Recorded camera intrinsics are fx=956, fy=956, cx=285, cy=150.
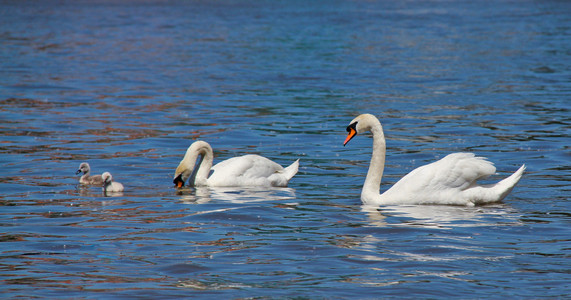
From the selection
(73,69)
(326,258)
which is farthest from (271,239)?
(73,69)

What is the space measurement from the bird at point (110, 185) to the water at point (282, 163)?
0.28 meters

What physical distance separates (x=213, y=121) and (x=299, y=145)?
3.70m

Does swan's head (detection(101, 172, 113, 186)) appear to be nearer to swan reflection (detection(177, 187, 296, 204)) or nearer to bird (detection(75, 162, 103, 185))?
bird (detection(75, 162, 103, 185))

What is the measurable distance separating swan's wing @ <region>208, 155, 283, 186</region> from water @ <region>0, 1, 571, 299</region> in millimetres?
372

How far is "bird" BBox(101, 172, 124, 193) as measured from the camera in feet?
44.5

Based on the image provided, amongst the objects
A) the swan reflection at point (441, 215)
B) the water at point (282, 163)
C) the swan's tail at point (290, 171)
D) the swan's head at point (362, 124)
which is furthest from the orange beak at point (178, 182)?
the swan reflection at point (441, 215)

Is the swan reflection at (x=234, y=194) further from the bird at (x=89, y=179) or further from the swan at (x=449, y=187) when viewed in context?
the swan at (x=449, y=187)

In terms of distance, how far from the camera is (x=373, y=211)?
39.7 feet

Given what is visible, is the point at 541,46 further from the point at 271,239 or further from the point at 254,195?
the point at 271,239

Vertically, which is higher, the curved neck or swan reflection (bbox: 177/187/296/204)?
the curved neck

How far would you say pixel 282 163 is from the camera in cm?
1612

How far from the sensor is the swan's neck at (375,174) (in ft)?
41.2

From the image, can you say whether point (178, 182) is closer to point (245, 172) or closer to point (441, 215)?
point (245, 172)

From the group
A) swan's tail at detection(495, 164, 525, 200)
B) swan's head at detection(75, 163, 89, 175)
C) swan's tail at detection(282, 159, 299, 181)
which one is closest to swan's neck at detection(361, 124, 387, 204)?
swan's tail at detection(495, 164, 525, 200)
